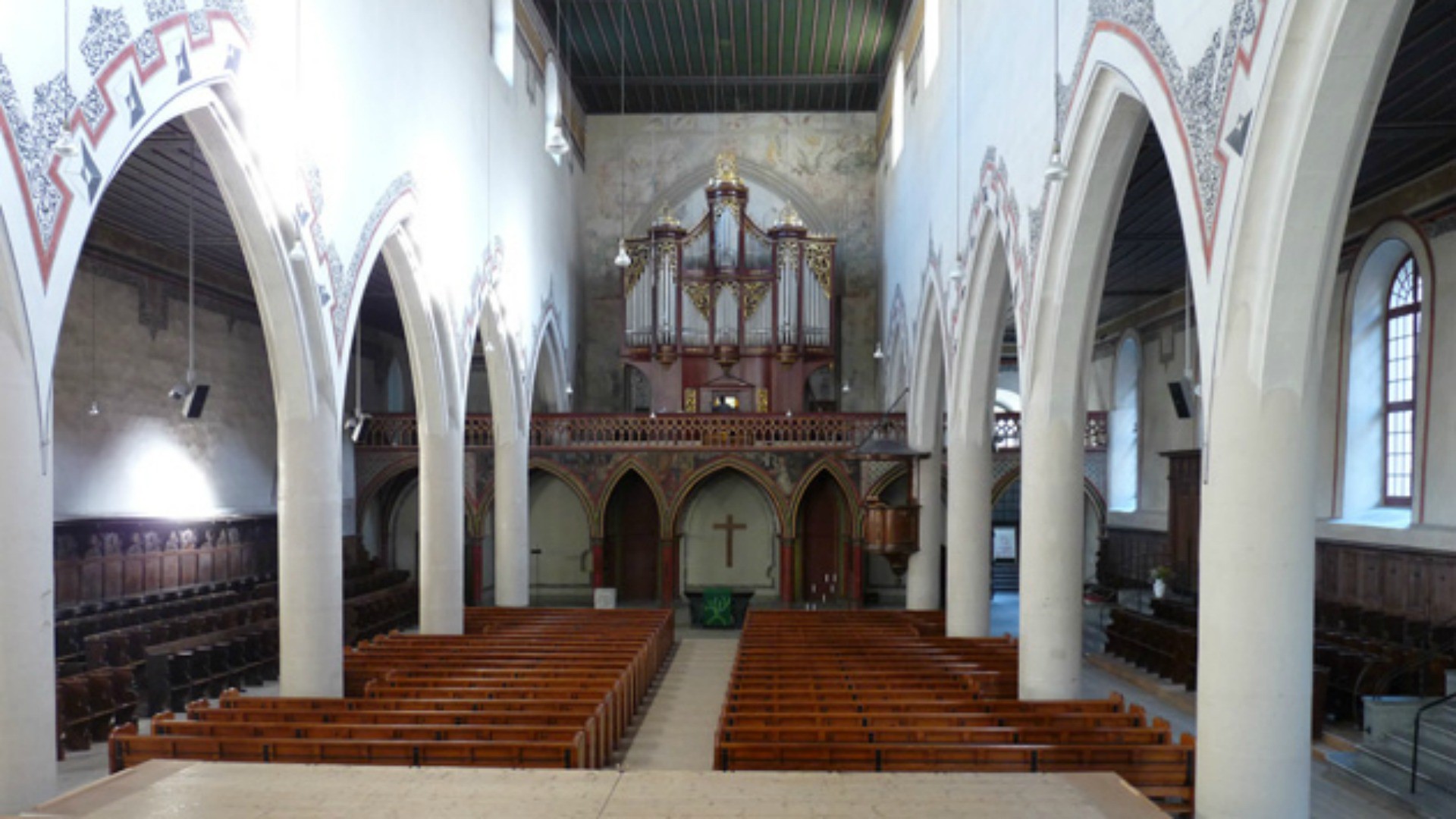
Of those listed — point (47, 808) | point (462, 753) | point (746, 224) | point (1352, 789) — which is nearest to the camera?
point (47, 808)

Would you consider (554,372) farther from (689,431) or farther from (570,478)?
(689,431)

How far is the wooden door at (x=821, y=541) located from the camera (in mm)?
26484

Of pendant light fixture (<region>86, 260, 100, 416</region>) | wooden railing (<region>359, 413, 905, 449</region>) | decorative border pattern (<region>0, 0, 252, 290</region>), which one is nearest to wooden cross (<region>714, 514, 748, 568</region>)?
wooden railing (<region>359, 413, 905, 449</region>)

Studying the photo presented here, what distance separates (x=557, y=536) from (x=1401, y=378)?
61.7 feet

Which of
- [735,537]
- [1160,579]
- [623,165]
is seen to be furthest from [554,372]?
[1160,579]

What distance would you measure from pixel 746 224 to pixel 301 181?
15681mm

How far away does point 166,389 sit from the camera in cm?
1919

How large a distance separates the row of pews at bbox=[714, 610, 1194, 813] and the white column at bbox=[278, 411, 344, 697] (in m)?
4.77

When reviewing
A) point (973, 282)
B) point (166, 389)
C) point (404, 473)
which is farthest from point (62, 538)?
point (973, 282)

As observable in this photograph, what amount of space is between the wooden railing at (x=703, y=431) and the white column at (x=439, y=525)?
6892mm

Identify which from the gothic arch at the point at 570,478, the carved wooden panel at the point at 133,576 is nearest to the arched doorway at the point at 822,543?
the gothic arch at the point at 570,478

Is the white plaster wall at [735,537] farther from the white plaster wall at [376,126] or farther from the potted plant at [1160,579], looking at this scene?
the potted plant at [1160,579]

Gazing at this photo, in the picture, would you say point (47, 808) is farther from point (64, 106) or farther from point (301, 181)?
point (301, 181)

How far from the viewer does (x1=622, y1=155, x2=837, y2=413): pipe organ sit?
25.9 metres
